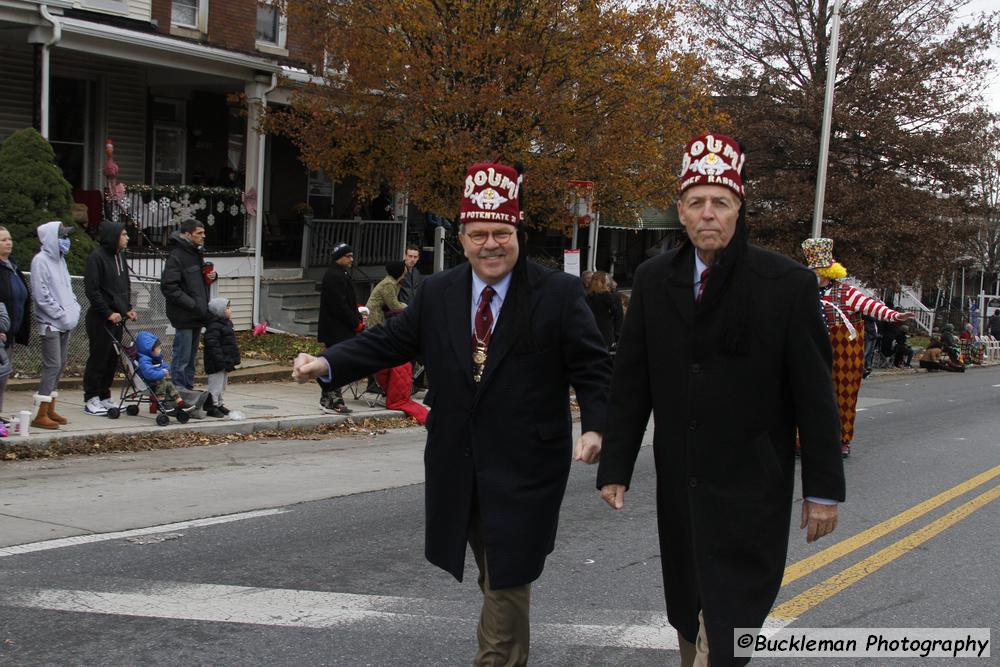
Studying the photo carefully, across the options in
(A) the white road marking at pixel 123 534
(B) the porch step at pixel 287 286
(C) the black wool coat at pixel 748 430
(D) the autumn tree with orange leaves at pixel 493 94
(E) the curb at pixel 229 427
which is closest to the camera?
(C) the black wool coat at pixel 748 430

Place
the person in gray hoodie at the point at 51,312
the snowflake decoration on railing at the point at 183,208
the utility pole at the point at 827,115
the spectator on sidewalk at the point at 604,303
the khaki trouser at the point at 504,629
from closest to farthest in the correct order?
the khaki trouser at the point at 504,629, the person in gray hoodie at the point at 51,312, the spectator on sidewalk at the point at 604,303, the snowflake decoration on railing at the point at 183,208, the utility pole at the point at 827,115

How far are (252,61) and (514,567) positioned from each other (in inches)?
631

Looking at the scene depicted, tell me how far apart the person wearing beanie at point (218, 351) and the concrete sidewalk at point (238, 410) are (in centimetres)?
28

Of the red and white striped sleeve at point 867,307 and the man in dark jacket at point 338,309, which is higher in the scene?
the red and white striped sleeve at point 867,307

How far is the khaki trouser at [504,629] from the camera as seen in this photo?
4039mm

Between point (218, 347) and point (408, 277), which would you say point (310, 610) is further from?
point (408, 277)

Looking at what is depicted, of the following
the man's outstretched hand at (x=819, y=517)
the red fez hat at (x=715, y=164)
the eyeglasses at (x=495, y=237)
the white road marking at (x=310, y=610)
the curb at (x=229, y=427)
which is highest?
the red fez hat at (x=715, y=164)

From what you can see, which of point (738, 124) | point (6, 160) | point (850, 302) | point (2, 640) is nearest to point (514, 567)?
point (2, 640)

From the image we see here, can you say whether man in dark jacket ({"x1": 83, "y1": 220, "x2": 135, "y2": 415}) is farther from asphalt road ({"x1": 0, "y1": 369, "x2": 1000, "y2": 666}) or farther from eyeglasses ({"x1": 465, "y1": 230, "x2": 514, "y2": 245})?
eyeglasses ({"x1": 465, "y1": 230, "x2": 514, "y2": 245})

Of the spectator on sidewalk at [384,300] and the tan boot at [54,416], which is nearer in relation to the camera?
the tan boot at [54,416]

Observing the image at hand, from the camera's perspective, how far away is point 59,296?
1064cm

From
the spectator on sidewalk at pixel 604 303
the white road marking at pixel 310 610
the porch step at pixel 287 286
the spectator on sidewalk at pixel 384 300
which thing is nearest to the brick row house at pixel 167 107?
the porch step at pixel 287 286

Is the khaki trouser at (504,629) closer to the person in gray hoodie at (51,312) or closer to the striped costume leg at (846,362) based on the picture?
the striped costume leg at (846,362)

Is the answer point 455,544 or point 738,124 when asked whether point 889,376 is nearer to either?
point 738,124
